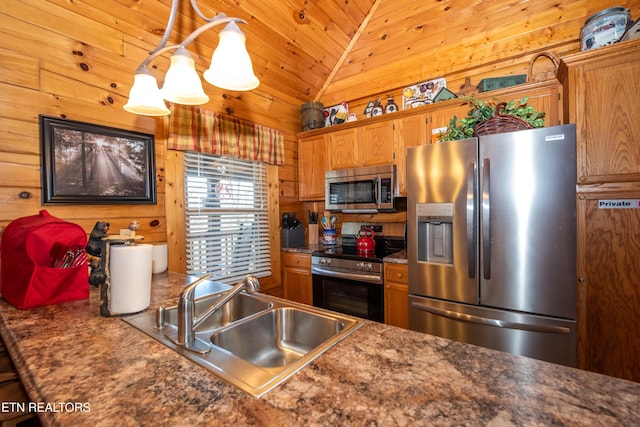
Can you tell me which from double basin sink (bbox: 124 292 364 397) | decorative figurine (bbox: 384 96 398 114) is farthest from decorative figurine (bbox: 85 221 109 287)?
decorative figurine (bbox: 384 96 398 114)

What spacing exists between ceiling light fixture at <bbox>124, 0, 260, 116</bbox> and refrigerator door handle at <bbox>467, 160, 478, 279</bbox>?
1402 millimetres

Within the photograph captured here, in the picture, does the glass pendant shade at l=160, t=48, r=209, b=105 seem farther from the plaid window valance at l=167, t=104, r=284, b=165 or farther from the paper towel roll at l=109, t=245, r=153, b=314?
the plaid window valance at l=167, t=104, r=284, b=165

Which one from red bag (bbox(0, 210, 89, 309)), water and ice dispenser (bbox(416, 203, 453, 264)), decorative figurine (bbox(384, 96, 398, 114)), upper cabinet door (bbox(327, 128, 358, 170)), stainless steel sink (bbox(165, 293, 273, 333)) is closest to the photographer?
red bag (bbox(0, 210, 89, 309))

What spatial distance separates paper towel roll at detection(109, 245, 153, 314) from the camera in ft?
3.52

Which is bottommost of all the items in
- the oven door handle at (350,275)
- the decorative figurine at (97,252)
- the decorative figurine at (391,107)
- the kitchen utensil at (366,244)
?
the oven door handle at (350,275)

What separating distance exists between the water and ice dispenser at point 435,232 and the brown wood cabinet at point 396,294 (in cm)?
23

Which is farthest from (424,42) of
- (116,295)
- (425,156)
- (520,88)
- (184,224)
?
(116,295)

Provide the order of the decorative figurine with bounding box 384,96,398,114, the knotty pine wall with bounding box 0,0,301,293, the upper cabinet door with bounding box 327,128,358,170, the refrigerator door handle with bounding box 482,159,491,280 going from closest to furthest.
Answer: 1. the knotty pine wall with bounding box 0,0,301,293
2. the refrigerator door handle with bounding box 482,159,491,280
3. the decorative figurine with bounding box 384,96,398,114
4. the upper cabinet door with bounding box 327,128,358,170

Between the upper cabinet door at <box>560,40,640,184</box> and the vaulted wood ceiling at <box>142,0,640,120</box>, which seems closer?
the upper cabinet door at <box>560,40,640,184</box>

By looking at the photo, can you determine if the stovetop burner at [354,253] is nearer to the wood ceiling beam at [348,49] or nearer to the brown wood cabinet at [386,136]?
the brown wood cabinet at [386,136]

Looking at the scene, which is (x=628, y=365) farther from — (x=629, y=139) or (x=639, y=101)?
(x=639, y=101)

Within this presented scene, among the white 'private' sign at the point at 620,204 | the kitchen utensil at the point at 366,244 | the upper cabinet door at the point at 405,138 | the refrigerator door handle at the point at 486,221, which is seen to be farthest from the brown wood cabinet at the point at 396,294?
the white 'private' sign at the point at 620,204

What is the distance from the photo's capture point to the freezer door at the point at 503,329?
5.19 feet

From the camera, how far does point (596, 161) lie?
156cm
